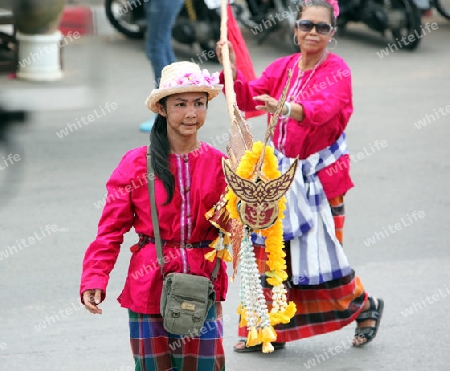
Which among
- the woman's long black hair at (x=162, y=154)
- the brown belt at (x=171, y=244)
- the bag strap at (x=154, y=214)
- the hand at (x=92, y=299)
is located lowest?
the hand at (x=92, y=299)

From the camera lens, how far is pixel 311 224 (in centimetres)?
470

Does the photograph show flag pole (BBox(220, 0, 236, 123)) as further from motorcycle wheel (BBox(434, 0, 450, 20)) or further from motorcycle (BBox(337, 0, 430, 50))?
motorcycle wheel (BBox(434, 0, 450, 20))

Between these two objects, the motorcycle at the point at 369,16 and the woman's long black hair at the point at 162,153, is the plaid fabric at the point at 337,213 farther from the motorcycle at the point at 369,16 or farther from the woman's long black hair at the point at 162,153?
the motorcycle at the point at 369,16

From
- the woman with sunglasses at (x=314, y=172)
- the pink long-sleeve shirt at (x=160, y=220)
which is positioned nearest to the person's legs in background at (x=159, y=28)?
the woman with sunglasses at (x=314, y=172)

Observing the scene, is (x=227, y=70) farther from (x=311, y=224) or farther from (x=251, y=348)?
(x=251, y=348)

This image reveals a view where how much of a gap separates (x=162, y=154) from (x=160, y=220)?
0.77 feet

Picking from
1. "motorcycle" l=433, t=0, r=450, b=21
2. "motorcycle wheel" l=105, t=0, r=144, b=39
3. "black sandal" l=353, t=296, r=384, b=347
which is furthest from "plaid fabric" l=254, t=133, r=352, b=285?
"motorcycle" l=433, t=0, r=450, b=21

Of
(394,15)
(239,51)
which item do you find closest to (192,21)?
(394,15)

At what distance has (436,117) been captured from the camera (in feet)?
31.9

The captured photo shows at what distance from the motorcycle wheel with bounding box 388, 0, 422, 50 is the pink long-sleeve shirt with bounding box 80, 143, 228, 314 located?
9.14 meters

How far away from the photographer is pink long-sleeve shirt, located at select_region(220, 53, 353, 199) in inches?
177

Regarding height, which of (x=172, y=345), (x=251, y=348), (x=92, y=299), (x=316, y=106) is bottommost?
(x=251, y=348)

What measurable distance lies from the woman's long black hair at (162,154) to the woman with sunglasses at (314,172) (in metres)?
0.98

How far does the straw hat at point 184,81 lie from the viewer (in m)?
3.53
